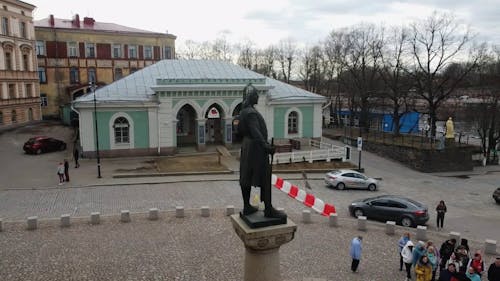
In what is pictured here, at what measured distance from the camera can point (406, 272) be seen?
1176 centimetres

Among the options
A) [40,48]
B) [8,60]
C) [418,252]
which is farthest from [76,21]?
[418,252]

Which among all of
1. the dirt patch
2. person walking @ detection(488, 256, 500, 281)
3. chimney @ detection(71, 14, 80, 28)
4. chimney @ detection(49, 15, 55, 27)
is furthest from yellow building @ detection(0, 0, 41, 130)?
person walking @ detection(488, 256, 500, 281)

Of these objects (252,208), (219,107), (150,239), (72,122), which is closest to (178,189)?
(150,239)

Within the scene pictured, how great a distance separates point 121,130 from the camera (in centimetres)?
3005

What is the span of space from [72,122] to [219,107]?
20.8 m

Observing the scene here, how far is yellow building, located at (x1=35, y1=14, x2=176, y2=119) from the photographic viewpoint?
2083 inches

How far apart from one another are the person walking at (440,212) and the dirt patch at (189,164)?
1337 centimetres

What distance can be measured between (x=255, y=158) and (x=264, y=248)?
1.57 metres

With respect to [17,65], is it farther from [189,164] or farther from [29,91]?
[189,164]

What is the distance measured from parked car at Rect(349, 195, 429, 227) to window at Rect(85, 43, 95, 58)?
48.3 metres

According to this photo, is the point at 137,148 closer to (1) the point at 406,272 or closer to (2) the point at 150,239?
(2) the point at 150,239

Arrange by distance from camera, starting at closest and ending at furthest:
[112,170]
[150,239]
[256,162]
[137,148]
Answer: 1. [256,162]
2. [150,239]
3. [112,170]
4. [137,148]

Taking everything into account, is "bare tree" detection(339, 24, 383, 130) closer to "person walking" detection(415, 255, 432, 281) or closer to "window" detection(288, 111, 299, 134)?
"window" detection(288, 111, 299, 134)

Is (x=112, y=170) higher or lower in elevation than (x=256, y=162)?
lower
